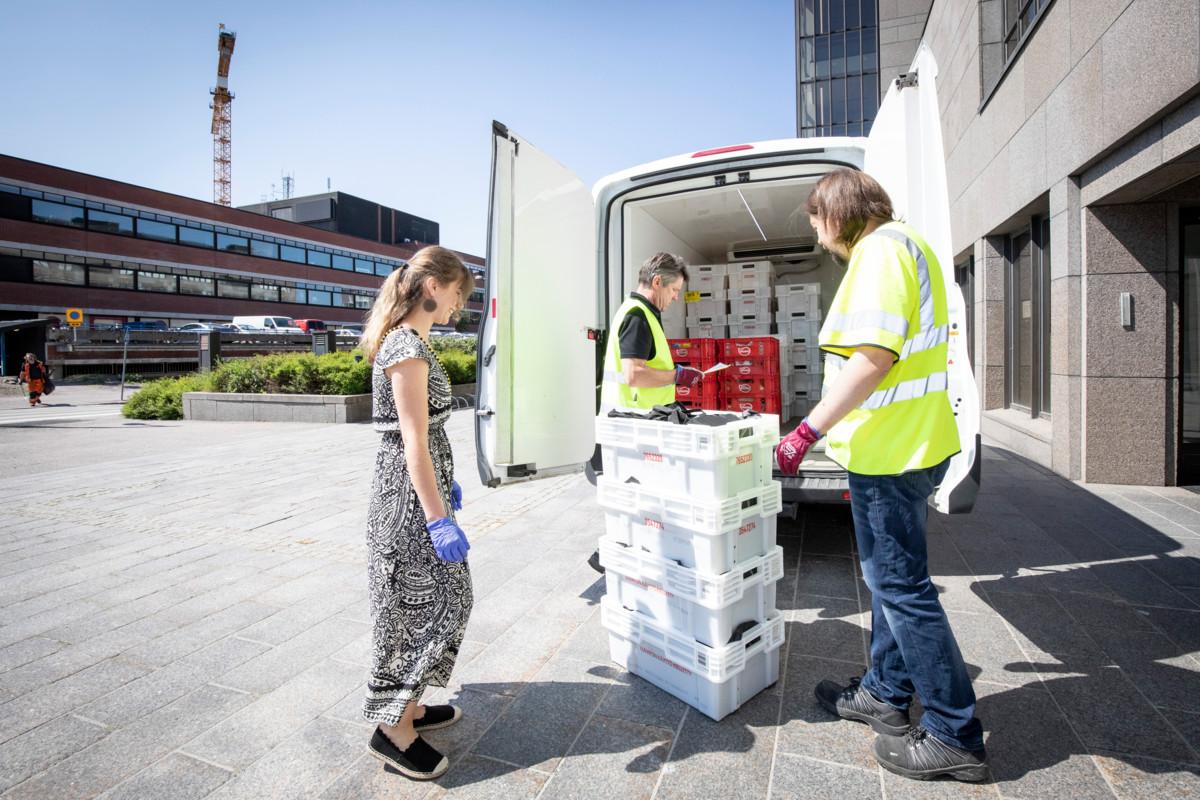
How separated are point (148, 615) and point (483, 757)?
2744 millimetres

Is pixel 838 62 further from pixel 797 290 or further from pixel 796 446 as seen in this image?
pixel 796 446

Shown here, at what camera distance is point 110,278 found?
36.2 metres

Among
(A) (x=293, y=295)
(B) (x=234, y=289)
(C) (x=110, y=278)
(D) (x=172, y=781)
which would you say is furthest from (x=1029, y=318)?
(A) (x=293, y=295)

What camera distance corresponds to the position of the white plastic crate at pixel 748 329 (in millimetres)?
7367

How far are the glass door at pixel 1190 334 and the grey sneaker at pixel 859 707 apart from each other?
5.90 metres

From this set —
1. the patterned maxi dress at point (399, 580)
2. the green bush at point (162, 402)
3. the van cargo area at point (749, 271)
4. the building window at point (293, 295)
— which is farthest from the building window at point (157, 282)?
the patterned maxi dress at point (399, 580)

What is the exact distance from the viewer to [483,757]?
8.11 feet

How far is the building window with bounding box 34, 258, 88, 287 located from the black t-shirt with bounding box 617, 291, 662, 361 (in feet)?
133

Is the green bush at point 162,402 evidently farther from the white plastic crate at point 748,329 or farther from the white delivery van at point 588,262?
the white delivery van at point 588,262

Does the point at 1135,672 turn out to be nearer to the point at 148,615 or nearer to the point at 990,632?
the point at 990,632

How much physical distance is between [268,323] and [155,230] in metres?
8.05

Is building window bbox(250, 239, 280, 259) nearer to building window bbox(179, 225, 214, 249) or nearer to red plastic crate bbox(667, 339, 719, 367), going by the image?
building window bbox(179, 225, 214, 249)

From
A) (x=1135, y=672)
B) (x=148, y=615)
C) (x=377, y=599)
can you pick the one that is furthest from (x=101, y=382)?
(x=1135, y=672)

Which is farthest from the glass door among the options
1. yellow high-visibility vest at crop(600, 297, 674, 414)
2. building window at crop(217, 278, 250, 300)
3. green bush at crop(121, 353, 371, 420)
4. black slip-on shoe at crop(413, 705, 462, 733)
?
building window at crop(217, 278, 250, 300)
